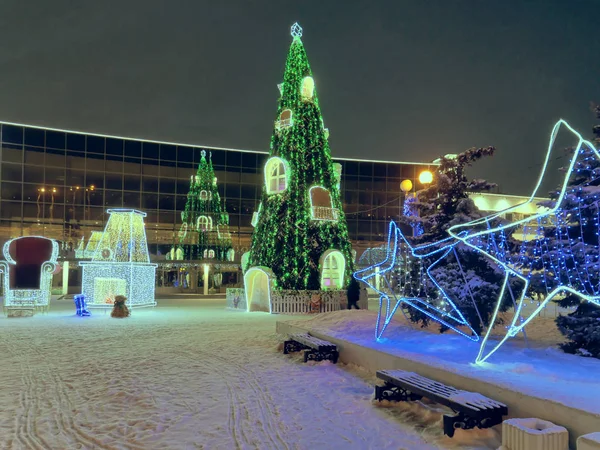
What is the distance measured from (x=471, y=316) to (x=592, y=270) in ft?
11.8

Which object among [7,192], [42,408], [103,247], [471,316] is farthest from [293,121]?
[7,192]

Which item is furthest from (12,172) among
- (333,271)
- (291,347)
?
(291,347)

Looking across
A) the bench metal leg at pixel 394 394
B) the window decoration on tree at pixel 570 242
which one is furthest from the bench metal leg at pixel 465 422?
the window decoration on tree at pixel 570 242

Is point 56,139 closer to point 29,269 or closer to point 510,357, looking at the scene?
point 29,269

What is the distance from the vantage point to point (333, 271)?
20344 millimetres

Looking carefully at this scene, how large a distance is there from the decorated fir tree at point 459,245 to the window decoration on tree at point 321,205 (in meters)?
6.50

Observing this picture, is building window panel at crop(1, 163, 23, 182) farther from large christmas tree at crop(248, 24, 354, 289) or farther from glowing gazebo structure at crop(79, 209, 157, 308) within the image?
large christmas tree at crop(248, 24, 354, 289)

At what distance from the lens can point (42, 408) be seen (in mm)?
6051

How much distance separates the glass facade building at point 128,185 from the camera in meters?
37.2

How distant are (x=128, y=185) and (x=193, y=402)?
3695cm

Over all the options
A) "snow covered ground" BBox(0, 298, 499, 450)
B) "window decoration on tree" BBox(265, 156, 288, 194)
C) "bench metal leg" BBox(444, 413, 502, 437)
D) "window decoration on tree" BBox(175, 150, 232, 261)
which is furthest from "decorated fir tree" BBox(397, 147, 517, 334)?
"window decoration on tree" BBox(175, 150, 232, 261)

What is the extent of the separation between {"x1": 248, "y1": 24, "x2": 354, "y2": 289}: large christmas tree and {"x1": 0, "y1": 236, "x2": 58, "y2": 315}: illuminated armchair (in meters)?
7.76

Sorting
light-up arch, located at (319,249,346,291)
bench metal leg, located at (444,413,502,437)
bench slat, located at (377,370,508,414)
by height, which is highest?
light-up arch, located at (319,249,346,291)

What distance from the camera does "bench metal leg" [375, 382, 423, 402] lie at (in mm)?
6109
